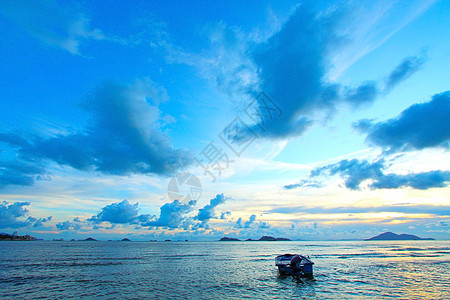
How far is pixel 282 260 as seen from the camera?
55688 mm

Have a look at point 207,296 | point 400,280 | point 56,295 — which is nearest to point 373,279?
point 400,280

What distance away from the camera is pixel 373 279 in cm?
4591

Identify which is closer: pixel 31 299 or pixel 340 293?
pixel 31 299

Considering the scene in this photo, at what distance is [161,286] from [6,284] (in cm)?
2464

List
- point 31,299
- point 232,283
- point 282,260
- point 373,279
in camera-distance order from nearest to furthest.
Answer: point 31,299, point 232,283, point 373,279, point 282,260

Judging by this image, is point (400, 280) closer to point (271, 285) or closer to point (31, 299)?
point (271, 285)

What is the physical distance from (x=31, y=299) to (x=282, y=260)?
43.8m

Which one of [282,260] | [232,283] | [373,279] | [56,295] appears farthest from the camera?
[282,260]

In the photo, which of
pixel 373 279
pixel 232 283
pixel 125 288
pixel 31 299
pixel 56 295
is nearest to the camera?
pixel 31 299

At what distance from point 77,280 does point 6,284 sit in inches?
391

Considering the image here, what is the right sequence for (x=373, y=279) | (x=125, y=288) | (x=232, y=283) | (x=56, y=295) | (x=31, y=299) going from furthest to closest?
(x=373, y=279) < (x=232, y=283) < (x=125, y=288) < (x=56, y=295) < (x=31, y=299)

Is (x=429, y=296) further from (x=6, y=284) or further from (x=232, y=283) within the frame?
(x=6, y=284)

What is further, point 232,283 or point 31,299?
point 232,283

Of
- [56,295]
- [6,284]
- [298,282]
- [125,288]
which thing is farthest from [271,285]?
[6,284]
